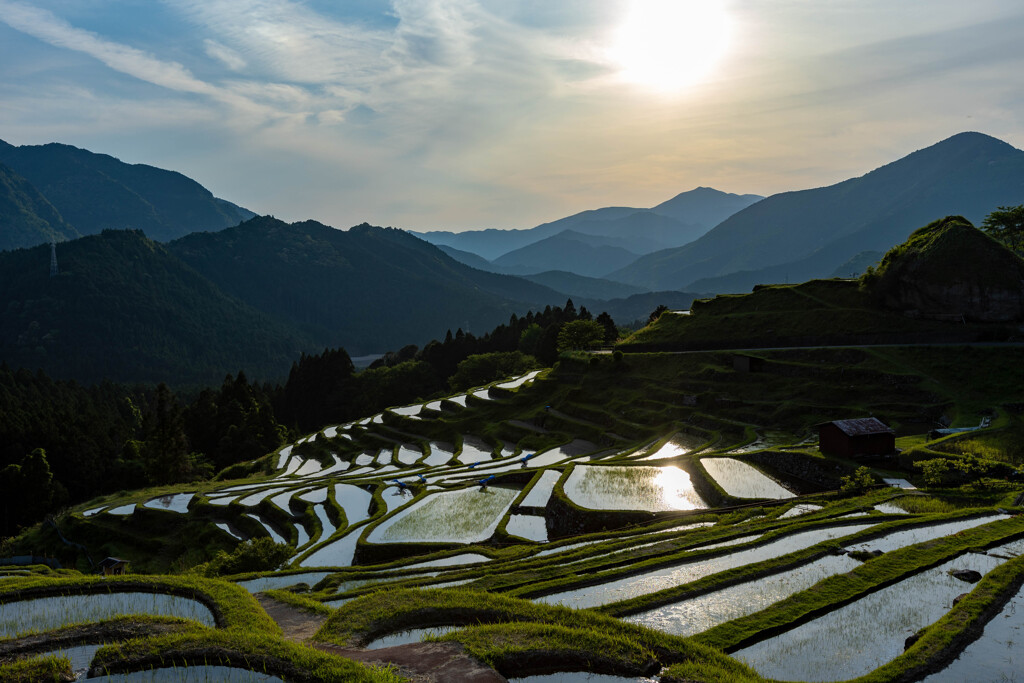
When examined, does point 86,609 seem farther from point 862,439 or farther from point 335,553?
point 862,439

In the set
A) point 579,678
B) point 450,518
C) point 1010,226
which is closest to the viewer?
point 579,678

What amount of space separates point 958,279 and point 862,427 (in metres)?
34.7

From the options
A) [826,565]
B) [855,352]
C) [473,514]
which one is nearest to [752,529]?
[826,565]

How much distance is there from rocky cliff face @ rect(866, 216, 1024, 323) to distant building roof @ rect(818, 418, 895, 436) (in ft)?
106

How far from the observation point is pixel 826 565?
18.9m

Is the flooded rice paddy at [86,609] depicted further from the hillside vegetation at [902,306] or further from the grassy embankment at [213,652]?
the hillside vegetation at [902,306]

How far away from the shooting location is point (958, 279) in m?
57.1

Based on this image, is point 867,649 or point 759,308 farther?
point 759,308

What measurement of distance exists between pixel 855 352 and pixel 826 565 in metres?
43.8

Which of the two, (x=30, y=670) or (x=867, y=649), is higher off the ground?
(x=30, y=670)

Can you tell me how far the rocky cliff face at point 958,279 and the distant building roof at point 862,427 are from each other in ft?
106

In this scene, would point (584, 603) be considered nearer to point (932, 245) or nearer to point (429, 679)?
point (429, 679)

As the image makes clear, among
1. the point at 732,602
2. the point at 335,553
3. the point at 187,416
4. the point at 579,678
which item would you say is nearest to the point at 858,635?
the point at 732,602

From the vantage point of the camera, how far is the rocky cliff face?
55.9 m
